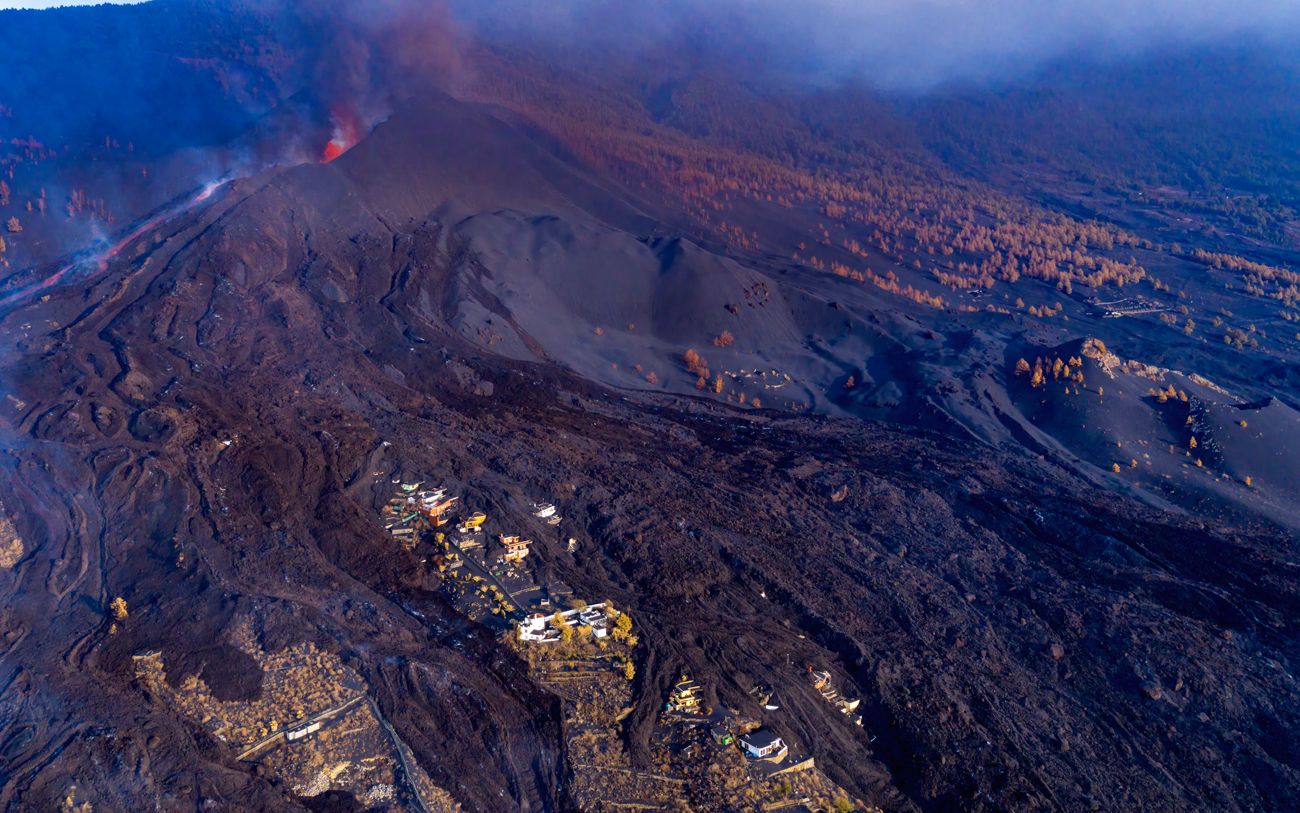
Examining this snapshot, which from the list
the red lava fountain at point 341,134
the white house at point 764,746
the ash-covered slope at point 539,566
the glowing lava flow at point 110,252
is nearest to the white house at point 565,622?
the ash-covered slope at point 539,566

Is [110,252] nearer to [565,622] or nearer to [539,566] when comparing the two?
[539,566]

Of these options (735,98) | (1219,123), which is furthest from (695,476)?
(1219,123)

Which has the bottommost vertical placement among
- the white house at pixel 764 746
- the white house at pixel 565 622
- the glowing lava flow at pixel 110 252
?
the glowing lava flow at pixel 110 252

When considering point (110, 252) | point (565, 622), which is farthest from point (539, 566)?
point (110, 252)

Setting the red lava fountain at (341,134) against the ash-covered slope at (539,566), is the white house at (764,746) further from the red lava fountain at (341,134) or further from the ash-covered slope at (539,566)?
the red lava fountain at (341,134)

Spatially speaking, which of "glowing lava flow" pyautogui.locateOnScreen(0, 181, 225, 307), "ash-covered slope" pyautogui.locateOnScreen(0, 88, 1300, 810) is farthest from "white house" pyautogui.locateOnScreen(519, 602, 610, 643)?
"glowing lava flow" pyautogui.locateOnScreen(0, 181, 225, 307)

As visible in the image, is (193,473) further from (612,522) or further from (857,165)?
(857,165)

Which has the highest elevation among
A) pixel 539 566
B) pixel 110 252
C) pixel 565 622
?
pixel 565 622
